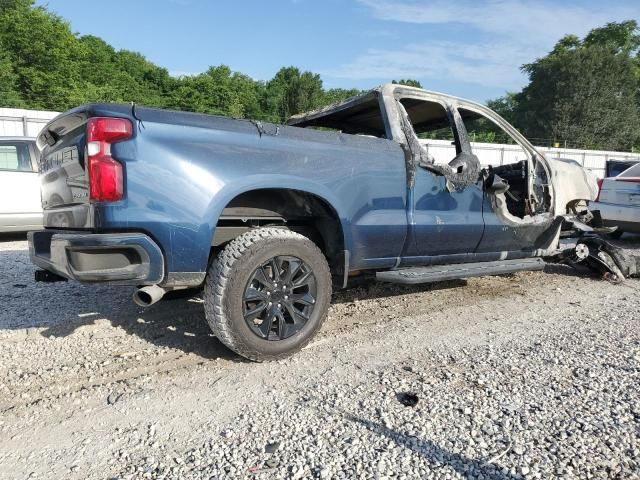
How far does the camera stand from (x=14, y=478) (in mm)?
1873

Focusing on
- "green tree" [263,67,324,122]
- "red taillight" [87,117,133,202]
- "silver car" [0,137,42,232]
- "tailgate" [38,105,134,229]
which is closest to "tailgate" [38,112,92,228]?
"tailgate" [38,105,134,229]

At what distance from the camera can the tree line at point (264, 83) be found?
3500 cm

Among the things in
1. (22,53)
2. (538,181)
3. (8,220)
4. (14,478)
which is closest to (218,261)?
(14,478)

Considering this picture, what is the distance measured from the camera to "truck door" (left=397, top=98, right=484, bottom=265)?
3.64 meters

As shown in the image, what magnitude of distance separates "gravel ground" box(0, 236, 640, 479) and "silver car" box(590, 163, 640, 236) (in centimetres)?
418

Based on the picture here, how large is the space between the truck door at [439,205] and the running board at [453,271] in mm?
113

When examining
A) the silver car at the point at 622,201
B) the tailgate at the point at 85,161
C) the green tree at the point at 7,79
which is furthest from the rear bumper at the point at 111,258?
the green tree at the point at 7,79

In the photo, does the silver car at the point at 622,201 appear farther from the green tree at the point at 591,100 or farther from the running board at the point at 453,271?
the green tree at the point at 591,100

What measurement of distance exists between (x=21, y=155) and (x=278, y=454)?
25.3 feet

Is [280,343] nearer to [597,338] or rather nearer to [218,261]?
[218,261]

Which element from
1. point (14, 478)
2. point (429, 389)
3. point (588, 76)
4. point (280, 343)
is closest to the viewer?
point (14, 478)

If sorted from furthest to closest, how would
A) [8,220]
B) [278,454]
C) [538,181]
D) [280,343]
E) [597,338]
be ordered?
[8,220] < [538,181] < [597,338] < [280,343] < [278,454]

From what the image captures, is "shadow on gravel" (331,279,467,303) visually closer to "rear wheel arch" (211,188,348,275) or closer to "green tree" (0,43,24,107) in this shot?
"rear wheel arch" (211,188,348,275)

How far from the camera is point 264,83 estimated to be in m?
61.1
